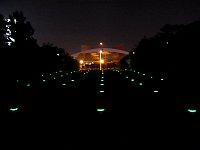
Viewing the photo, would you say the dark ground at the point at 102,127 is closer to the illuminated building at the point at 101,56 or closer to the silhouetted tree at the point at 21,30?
the silhouetted tree at the point at 21,30

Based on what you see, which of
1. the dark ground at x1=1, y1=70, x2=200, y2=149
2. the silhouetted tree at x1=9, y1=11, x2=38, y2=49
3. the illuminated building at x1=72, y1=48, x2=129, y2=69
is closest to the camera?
the dark ground at x1=1, y1=70, x2=200, y2=149

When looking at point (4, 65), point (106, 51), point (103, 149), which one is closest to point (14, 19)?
point (4, 65)

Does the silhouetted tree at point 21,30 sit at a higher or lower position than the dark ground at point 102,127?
higher

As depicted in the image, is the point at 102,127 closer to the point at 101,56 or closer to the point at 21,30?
the point at 21,30

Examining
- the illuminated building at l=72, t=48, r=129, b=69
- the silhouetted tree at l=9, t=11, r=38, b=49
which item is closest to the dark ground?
the silhouetted tree at l=9, t=11, r=38, b=49

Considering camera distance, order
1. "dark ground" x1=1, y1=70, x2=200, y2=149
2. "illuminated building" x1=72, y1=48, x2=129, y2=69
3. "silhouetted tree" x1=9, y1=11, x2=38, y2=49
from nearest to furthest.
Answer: "dark ground" x1=1, y1=70, x2=200, y2=149
"silhouetted tree" x1=9, y1=11, x2=38, y2=49
"illuminated building" x1=72, y1=48, x2=129, y2=69

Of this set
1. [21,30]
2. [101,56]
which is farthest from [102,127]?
[101,56]

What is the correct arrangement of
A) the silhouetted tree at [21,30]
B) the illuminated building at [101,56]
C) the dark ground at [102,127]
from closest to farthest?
the dark ground at [102,127] < the silhouetted tree at [21,30] < the illuminated building at [101,56]

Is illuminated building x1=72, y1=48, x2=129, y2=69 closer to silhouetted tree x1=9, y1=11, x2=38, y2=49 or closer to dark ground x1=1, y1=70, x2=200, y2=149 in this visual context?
silhouetted tree x1=9, y1=11, x2=38, y2=49

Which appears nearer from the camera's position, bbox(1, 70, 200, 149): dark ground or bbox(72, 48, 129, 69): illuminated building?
bbox(1, 70, 200, 149): dark ground

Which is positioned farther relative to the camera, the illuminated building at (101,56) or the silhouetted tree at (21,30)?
the illuminated building at (101,56)

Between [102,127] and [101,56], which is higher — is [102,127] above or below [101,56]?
below

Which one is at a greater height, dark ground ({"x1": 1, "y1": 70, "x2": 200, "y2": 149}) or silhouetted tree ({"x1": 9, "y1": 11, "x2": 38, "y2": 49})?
silhouetted tree ({"x1": 9, "y1": 11, "x2": 38, "y2": 49})

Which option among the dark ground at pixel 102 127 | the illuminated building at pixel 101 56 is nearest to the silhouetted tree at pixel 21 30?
the dark ground at pixel 102 127
